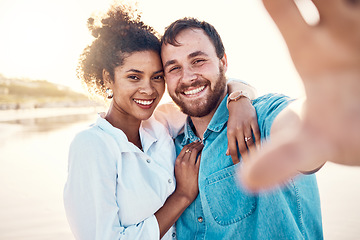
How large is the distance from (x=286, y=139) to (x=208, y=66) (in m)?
1.77

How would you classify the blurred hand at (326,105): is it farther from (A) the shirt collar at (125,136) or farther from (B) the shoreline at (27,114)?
(B) the shoreline at (27,114)

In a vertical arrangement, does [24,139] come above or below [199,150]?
below

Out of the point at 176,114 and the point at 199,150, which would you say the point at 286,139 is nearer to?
the point at 199,150

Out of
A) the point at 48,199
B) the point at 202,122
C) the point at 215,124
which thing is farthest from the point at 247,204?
the point at 48,199

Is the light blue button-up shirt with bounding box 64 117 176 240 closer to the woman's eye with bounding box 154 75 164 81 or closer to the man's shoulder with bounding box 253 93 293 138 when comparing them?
the woman's eye with bounding box 154 75 164 81

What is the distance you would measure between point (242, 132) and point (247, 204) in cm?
46

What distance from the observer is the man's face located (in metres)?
2.29

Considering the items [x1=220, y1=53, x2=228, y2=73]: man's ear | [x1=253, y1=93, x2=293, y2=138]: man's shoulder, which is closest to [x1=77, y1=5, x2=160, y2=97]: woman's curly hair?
[x1=220, y1=53, x2=228, y2=73]: man's ear

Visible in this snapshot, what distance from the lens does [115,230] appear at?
5.81ft

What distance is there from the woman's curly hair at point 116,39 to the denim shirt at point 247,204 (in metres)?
0.85

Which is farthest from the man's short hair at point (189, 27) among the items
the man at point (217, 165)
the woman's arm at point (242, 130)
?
the woman's arm at point (242, 130)

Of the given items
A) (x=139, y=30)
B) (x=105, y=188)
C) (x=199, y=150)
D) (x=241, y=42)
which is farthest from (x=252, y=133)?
(x=241, y=42)

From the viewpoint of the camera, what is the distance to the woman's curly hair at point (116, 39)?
2.21 metres

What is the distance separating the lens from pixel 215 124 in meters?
2.16
